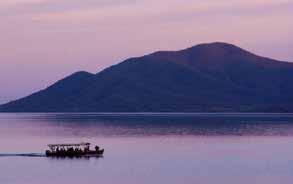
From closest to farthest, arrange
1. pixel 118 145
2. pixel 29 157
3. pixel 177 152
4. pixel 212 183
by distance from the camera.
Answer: pixel 212 183 → pixel 29 157 → pixel 177 152 → pixel 118 145

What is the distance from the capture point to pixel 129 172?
81.6m

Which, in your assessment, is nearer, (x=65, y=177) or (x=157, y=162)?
(x=65, y=177)

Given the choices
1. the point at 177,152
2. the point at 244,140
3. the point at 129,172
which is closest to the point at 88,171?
the point at 129,172

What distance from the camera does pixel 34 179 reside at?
7650 centimetres

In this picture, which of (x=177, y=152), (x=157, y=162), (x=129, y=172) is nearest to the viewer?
(x=129, y=172)

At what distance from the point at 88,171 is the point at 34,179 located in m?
9.58

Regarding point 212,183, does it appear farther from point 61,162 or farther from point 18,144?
point 18,144

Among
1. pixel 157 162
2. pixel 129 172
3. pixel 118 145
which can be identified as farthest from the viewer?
pixel 118 145

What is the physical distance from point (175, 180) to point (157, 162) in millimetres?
20867

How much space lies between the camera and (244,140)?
478 ft

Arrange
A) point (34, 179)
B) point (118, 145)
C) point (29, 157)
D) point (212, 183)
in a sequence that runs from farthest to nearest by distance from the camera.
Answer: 1. point (118, 145)
2. point (29, 157)
3. point (34, 179)
4. point (212, 183)

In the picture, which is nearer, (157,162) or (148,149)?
(157,162)

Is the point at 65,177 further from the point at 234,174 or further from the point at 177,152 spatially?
the point at 177,152

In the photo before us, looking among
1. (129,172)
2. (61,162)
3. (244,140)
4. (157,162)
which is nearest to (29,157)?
(61,162)
